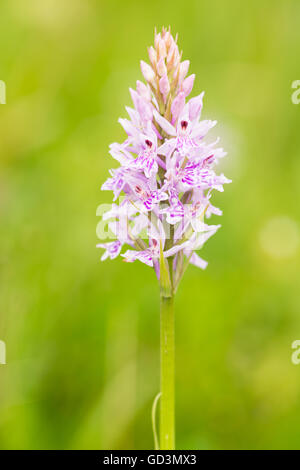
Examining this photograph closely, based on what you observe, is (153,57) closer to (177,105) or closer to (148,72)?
(148,72)

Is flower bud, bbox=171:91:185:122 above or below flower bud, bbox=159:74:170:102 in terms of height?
below

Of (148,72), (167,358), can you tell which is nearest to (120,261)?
(167,358)

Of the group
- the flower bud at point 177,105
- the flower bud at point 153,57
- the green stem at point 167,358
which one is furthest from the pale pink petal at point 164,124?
the green stem at point 167,358

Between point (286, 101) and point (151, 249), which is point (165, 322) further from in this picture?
point (286, 101)

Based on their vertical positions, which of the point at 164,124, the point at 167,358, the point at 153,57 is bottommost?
the point at 167,358

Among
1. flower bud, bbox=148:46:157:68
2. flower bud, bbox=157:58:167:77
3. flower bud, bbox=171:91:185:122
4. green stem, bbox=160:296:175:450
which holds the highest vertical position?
flower bud, bbox=148:46:157:68

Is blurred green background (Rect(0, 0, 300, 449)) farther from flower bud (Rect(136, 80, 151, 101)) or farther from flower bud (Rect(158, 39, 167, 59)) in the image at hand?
flower bud (Rect(158, 39, 167, 59))

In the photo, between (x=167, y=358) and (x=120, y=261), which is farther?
(x=120, y=261)

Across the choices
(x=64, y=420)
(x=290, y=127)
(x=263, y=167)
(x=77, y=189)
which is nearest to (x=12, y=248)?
(x=77, y=189)

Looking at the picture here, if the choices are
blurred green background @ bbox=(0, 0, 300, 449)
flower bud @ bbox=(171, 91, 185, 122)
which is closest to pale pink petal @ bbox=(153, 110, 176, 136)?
flower bud @ bbox=(171, 91, 185, 122)
